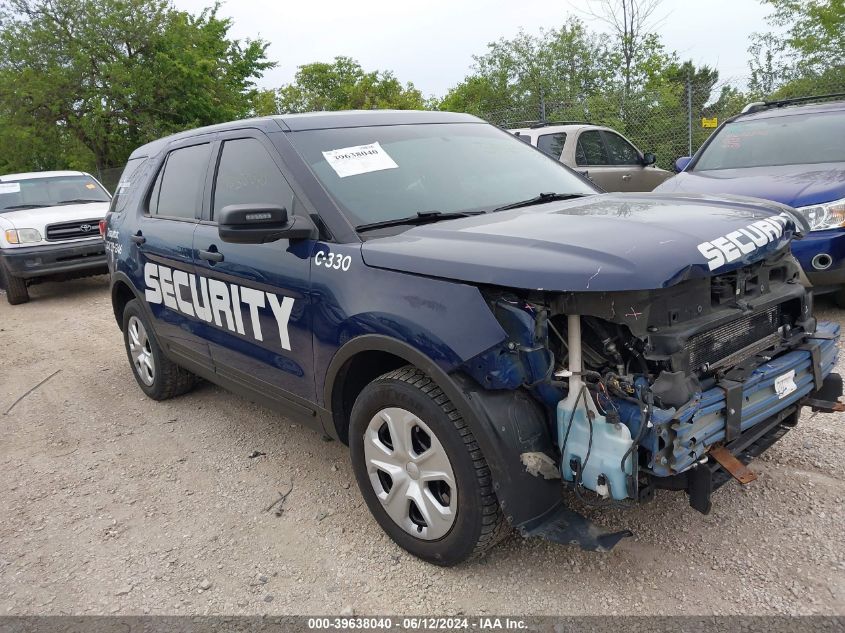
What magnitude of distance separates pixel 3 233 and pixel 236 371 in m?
7.81

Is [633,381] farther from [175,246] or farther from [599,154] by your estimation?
[599,154]

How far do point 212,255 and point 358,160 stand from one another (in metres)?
1.00

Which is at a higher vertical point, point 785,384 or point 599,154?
point 599,154

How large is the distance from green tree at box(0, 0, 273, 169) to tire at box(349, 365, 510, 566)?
64.9 feet

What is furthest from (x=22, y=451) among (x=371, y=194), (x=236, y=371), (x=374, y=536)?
(x=371, y=194)

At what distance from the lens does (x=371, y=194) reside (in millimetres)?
3113

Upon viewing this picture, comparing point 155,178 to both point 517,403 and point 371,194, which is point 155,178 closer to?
point 371,194

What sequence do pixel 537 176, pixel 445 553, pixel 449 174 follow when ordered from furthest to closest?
pixel 537 176, pixel 449 174, pixel 445 553

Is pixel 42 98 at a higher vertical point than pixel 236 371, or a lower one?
higher

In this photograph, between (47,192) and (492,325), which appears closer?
(492,325)

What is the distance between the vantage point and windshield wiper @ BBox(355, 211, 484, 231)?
9.68 ft

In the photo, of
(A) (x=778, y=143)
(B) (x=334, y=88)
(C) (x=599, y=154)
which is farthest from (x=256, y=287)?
(B) (x=334, y=88)

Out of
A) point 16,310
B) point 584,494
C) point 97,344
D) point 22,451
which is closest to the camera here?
point 584,494

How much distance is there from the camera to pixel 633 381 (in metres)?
2.30
